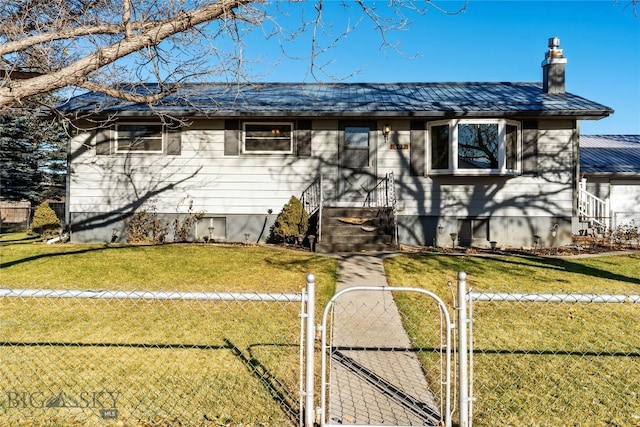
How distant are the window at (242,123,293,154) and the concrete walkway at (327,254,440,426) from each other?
267 inches

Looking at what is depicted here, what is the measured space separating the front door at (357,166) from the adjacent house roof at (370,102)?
2.37 ft

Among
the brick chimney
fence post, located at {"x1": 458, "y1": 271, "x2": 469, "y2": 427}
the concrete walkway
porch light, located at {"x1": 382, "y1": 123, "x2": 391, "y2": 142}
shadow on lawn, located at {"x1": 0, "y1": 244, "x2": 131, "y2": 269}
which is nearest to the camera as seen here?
fence post, located at {"x1": 458, "y1": 271, "x2": 469, "y2": 427}

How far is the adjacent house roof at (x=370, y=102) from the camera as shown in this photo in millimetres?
11273

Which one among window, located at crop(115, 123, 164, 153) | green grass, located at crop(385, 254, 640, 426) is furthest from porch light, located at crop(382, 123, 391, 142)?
window, located at crop(115, 123, 164, 153)

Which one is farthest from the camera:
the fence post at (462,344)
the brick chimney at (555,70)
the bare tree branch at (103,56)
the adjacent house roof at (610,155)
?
the adjacent house roof at (610,155)

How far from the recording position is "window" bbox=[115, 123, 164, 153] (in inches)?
484

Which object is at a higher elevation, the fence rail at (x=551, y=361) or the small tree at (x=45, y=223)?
the small tree at (x=45, y=223)

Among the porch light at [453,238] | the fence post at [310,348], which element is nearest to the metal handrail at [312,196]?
the porch light at [453,238]

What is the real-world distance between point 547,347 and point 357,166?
8057 mm

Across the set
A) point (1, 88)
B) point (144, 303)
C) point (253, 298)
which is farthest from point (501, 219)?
point (1, 88)

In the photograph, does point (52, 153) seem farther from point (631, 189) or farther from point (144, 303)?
point (631, 189)

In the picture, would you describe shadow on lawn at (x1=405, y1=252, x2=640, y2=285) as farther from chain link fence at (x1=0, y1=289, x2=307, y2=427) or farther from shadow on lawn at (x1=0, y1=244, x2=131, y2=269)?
shadow on lawn at (x1=0, y1=244, x2=131, y2=269)

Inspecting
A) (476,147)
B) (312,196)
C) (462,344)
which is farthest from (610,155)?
(462,344)

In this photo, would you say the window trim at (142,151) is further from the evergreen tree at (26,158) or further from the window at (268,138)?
A: the evergreen tree at (26,158)
